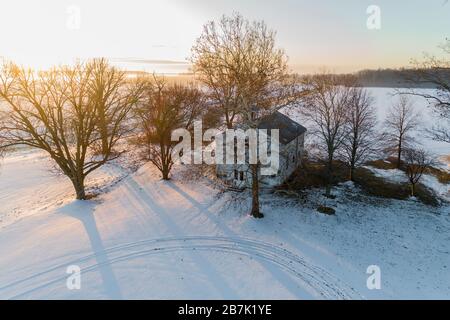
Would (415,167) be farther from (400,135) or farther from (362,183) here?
(362,183)

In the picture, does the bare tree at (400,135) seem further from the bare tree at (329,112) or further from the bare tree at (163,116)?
the bare tree at (163,116)

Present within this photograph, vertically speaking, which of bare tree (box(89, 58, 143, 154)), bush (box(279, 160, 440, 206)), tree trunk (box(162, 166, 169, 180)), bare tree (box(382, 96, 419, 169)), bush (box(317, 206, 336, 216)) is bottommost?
bush (box(317, 206, 336, 216))

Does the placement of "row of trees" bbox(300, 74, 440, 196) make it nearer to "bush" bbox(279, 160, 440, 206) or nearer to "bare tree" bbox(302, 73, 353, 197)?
"bare tree" bbox(302, 73, 353, 197)

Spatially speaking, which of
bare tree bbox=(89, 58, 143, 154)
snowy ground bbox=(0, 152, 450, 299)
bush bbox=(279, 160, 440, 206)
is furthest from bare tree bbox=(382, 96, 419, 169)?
bare tree bbox=(89, 58, 143, 154)

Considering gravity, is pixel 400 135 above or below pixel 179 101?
below

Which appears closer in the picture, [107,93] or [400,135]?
[107,93]

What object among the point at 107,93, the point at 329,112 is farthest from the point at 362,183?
the point at 107,93

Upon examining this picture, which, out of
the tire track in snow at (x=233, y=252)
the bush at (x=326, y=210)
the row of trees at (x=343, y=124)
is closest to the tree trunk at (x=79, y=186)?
the tire track in snow at (x=233, y=252)
